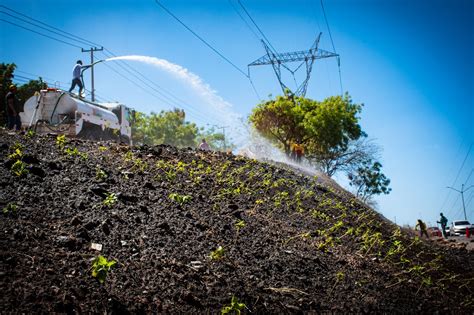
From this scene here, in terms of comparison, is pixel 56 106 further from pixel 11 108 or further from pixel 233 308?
pixel 233 308

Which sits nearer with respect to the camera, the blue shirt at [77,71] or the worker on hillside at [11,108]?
the worker on hillside at [11,108]

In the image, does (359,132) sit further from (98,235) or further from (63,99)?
(98,235)

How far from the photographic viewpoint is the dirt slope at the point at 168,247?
3.37 m

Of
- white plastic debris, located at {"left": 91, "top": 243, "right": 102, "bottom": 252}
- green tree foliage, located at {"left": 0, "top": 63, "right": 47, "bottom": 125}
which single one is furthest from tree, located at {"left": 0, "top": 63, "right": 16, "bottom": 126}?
white plastic debris, located at {"left": 91, "top": 243, "right": 102, "bottom": 252}

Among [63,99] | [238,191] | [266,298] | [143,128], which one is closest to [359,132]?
[63,99]

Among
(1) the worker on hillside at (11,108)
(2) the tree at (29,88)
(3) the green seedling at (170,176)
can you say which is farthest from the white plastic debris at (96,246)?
(2) the tree at (29,88)

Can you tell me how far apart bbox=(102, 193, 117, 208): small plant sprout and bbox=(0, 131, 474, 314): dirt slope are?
0.06 ft

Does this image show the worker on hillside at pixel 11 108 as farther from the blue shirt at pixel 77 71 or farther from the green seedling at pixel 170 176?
the green seedling at pixel 170 176

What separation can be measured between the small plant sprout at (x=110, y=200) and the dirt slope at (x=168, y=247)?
0.02 metres

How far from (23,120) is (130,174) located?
1326 centimetres

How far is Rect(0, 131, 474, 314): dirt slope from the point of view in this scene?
3.37 m

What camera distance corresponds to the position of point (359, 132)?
31.7m

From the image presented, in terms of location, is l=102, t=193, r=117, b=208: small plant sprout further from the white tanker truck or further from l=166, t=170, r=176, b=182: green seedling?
the white tanker truck

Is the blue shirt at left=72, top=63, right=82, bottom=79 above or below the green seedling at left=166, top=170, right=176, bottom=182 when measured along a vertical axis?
above
